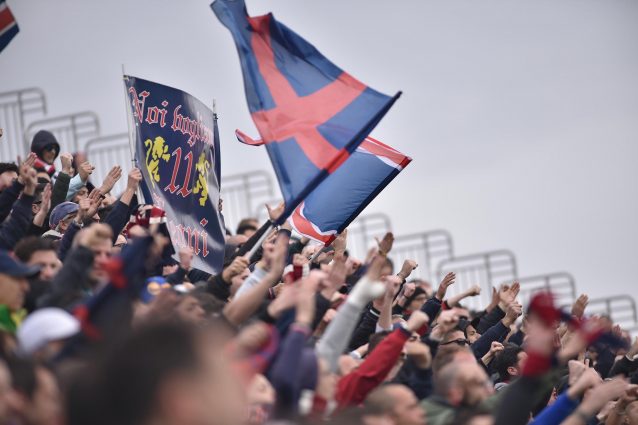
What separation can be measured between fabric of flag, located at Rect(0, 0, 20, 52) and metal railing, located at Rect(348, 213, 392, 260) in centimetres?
1188

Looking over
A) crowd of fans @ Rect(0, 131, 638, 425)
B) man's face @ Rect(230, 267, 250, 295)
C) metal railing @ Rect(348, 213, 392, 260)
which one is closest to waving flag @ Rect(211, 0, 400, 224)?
man's face @ Rect(230, 267, 250, 295)

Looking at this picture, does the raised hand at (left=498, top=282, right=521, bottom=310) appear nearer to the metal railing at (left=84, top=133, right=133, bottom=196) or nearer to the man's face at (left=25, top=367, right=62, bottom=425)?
the man's face at (left=25, top=367, right=62, bottom=425)

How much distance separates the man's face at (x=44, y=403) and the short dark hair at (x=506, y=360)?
712 cm

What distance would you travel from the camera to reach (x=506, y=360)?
1243 centimetres

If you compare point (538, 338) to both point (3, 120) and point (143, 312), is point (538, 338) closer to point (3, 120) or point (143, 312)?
point (143, 312)

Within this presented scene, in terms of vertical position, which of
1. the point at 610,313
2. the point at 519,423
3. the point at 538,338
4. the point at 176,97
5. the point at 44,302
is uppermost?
the point at 176,97

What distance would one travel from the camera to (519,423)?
7645 millimetres

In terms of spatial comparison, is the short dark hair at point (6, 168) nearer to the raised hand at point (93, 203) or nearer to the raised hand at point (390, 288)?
the raised hand at point (93, 203)

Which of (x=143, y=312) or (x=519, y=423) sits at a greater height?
(x=143, y=312)

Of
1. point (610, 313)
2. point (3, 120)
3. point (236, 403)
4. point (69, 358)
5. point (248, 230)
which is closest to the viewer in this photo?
point (236, 403)

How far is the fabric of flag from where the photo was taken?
12.2 m

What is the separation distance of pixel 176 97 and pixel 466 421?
231 inches

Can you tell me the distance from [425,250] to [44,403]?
19362mm

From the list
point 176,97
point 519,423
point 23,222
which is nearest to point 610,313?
point 176,97
